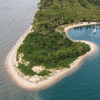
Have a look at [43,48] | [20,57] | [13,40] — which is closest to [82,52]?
[43,48]

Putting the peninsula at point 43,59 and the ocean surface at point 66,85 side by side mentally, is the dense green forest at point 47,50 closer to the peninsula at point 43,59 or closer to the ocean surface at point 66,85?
the peninsula at point 43,59

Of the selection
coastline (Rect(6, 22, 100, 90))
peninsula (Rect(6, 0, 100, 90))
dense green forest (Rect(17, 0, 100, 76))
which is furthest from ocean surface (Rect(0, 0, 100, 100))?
dense green forest (Rect(17, 0, 100, 76))

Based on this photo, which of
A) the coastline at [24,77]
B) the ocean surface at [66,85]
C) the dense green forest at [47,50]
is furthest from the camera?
the dense green forest at [47,50]

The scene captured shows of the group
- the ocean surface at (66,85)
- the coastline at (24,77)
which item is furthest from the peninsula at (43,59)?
the ocean surface at (66,85)

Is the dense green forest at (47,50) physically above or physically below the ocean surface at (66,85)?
above

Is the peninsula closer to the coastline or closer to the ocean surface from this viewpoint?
the coastline

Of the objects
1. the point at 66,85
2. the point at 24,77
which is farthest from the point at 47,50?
the point at 66,85

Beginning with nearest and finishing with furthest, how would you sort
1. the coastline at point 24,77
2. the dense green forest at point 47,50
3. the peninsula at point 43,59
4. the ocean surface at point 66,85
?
the ocean surface at point 66,85 → the coastline at point 24,77 → the peninsula at point 43,59 → the dense green forest at point 47,50

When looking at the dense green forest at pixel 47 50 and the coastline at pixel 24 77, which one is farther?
the dense green forest at pixel 47 50

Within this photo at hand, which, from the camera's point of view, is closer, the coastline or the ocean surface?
the ocean surface

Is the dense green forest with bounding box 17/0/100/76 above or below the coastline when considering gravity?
above

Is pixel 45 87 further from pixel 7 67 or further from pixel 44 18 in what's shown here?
pixel 44 18
